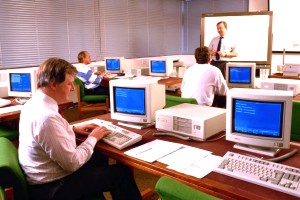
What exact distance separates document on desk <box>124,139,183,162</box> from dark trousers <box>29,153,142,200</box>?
18cm

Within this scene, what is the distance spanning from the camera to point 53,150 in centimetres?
156

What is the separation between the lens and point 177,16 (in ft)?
28.0

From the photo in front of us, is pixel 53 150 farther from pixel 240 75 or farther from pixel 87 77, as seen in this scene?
pixel 87 77

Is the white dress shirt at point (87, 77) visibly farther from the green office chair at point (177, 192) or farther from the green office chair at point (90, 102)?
the green office chair at point (177, 192)

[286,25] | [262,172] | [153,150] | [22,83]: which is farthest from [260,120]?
[286,25]

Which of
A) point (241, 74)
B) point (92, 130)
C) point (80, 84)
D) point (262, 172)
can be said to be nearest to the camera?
point (262, 172)

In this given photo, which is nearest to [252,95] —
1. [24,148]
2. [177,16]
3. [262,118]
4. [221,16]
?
[262,118]

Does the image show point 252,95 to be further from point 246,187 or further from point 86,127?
point 86,127

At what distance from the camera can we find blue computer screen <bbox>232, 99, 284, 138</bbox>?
165cm

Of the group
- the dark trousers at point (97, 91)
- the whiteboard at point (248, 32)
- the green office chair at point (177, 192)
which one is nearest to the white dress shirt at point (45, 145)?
the green office chair at point (177, 192)

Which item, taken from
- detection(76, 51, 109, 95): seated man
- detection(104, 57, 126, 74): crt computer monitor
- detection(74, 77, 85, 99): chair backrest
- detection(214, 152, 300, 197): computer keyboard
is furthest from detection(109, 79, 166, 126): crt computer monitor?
detection(104, 57, 126, 74): crt computer monitor

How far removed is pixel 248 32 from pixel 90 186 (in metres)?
5.28

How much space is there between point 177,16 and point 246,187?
7730mm

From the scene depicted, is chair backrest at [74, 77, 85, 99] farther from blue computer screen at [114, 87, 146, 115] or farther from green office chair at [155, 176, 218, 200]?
green office chair at [155, 176, 218, 200]
